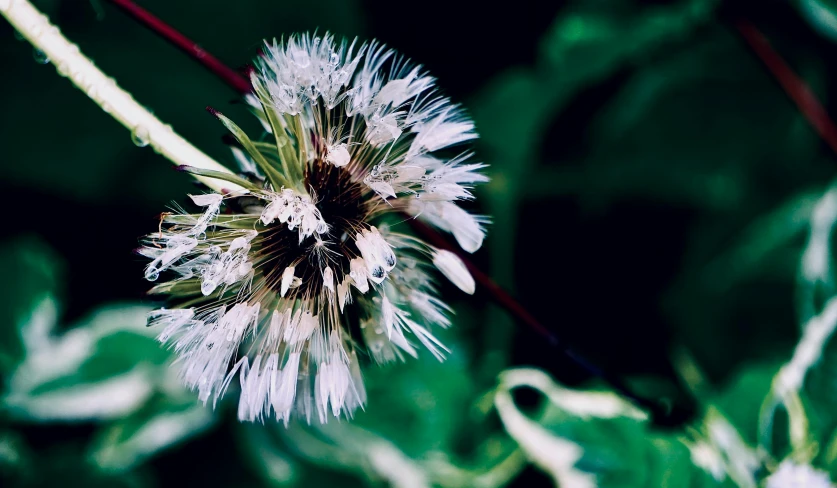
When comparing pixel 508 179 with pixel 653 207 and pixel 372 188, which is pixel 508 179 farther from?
pixel 372 188

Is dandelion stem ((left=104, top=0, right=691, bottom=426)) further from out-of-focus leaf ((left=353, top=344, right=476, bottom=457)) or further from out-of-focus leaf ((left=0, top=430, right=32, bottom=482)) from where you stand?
out-of-focus leaf ((left=0, top=430, right=32, bottom=482))

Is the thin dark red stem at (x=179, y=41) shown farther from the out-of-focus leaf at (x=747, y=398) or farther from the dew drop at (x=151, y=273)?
the out-of-focus leaf at (x=747, y=398)

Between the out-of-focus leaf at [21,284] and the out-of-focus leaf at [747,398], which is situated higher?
the out-of-focus leaf at [21,284]

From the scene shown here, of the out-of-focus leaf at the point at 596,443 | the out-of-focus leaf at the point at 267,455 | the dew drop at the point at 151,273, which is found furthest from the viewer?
the out-of-focus leaf at the point at 267,455

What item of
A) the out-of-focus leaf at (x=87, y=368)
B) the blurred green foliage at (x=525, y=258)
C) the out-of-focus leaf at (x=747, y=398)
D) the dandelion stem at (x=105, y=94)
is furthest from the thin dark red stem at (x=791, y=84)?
the out-of-focus leaf at (x=87, y=368)

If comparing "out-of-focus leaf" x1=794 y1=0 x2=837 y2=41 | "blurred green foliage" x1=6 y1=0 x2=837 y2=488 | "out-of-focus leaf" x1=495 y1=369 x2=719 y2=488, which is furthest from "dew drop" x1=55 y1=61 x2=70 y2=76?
"out-of-focus leaf" x1=794 y1=0 x2=837 y2=41

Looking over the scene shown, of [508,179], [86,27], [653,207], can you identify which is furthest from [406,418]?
[86,27]
